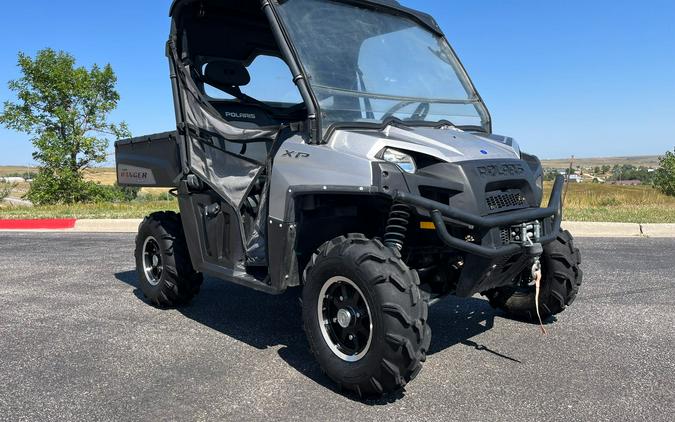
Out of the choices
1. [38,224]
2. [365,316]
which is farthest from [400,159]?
[38,224]

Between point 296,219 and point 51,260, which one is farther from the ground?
→ point 296,219

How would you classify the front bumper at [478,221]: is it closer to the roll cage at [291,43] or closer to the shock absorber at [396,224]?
the shock absorber at [396,224]

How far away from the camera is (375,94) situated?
402 cm

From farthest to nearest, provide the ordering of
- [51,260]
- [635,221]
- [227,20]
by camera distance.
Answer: [635,221]
[51,260]
[227,20]

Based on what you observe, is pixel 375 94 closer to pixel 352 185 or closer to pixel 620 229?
pixel 352 185

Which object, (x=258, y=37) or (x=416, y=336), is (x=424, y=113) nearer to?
(x=416, y=336)

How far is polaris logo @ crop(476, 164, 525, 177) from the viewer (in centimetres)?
342

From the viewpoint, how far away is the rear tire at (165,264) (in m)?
5.34

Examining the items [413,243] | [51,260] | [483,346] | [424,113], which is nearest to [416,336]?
[413,243]

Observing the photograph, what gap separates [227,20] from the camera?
18.0 ft

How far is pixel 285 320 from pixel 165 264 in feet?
4.14

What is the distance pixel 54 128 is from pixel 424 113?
1239 inches

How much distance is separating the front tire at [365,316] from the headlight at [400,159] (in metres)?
0.48

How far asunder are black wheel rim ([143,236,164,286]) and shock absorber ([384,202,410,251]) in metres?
2.95
